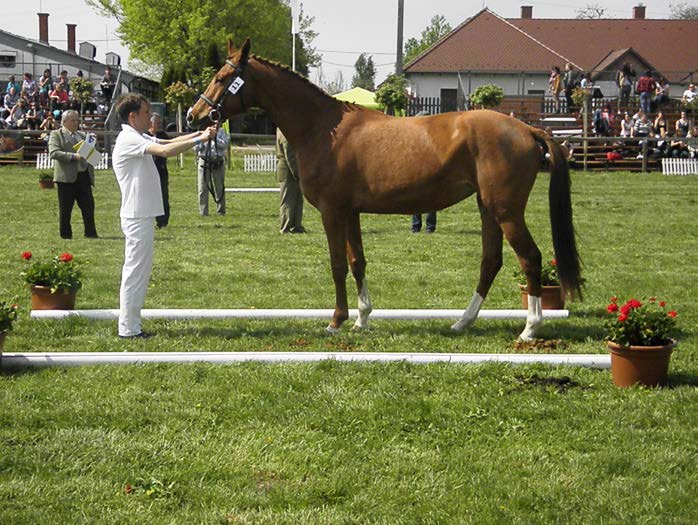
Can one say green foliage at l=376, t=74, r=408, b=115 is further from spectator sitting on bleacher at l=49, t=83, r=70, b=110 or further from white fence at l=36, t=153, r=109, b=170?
spectator sitting on bleacher at l=49, t=83, r=70, b=110

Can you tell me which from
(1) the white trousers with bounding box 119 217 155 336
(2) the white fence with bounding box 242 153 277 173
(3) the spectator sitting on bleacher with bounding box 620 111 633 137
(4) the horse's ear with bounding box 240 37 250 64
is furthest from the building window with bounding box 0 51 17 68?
(1) the white trousers with bounding box 119 217 155 336

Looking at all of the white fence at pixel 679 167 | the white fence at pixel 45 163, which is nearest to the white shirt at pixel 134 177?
the white fence at pixel 45 163

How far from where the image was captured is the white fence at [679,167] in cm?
3081

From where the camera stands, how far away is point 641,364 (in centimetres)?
655

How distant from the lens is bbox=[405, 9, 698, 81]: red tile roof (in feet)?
176

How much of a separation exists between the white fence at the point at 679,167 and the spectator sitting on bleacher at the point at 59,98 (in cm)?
2244

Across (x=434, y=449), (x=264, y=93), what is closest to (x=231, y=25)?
(x=264, y=93)

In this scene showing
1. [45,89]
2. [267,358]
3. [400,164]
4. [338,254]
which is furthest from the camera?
[45,89]

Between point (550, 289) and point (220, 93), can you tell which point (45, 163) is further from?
point (550, 289)

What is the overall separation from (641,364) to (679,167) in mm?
26297

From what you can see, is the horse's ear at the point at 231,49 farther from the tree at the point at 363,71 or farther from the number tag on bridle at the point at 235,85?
the tree at the point at 363,71

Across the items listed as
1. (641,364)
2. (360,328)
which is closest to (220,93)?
(360,328)

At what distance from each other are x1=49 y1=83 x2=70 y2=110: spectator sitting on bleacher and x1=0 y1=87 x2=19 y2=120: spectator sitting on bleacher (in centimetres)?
158

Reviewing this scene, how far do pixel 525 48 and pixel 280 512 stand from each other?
52554 mm
